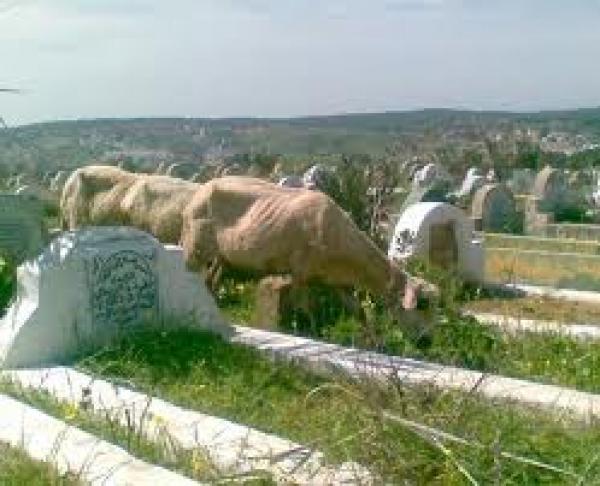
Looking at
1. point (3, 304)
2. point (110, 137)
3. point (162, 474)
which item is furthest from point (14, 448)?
point (110, 137)

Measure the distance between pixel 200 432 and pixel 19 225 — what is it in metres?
A: 7.92

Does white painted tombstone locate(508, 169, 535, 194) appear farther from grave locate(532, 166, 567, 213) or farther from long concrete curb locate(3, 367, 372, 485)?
long concrete curb locate(3, 367, 372, 485)

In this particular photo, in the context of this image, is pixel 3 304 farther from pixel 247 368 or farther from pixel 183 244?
pixel 247 368

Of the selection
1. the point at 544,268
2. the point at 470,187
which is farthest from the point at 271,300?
the point at 470,187

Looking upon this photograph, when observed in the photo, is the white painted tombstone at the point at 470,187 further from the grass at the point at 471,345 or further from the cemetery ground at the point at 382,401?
the grass at the point at 471,345

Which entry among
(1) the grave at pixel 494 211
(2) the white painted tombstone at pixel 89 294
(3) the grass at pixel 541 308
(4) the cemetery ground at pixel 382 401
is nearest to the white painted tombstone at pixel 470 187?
(1) the grave at pixel 494 211

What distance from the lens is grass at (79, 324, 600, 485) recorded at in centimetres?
417

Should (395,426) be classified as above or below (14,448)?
above

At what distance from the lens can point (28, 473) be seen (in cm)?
510

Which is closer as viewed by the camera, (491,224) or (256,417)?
(256,417)

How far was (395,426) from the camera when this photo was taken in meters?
4.43

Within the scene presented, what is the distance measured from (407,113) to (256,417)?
87746 mm

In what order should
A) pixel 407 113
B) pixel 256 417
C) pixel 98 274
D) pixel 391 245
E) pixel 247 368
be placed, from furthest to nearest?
pixel 407 113, pixel 391 245, pixel 98 274, pixel 247 368, pixel 256 417

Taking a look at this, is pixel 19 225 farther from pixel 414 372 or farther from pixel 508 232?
pixel 508 232
